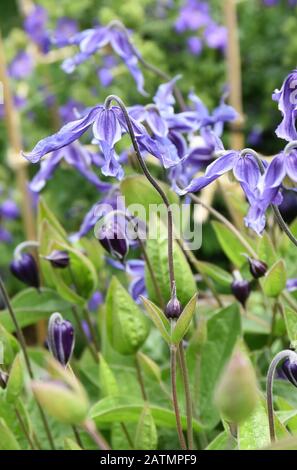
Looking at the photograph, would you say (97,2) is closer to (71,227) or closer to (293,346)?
(71,227)

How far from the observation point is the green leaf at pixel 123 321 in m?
1.00

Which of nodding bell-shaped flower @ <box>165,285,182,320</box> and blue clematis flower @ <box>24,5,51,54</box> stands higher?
blue clematis flower @ <box>24,5,51,54</box>

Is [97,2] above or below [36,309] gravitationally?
above

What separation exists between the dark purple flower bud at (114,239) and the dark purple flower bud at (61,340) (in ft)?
0.39

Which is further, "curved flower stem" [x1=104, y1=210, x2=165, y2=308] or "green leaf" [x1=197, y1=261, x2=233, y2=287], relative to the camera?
"green leaf" [x1=197, y1=261, x2=233, y2=287]

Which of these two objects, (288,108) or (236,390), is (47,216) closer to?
(288,108)

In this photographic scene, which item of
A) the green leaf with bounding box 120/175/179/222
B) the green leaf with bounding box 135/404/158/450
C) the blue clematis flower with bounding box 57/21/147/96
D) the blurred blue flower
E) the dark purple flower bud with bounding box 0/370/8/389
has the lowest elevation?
the green leaf with bounding box 135/404/158/450

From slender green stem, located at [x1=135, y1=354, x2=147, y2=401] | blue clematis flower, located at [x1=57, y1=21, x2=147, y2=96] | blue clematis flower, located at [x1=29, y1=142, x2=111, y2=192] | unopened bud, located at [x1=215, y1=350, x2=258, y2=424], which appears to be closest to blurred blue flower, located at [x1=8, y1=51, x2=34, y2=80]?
blue clematis flower, located at [x1=57, y1=21, x2=147, y2=96]

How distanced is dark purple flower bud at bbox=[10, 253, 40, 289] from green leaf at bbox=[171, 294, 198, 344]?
38 centimetres

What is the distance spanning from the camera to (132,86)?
2252 mm

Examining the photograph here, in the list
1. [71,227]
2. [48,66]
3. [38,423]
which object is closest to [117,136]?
[38,423]

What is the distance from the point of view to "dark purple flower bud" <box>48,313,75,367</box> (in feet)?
2.90

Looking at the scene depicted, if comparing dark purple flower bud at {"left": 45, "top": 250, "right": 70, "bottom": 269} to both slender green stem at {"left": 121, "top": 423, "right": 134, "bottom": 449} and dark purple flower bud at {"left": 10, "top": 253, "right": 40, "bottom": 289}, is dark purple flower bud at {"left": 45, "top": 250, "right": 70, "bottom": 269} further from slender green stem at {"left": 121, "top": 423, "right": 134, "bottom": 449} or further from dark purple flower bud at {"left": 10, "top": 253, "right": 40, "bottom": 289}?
slender green stem at {"left": 121, "top": 423, "right": 134, "bottom": 449}
